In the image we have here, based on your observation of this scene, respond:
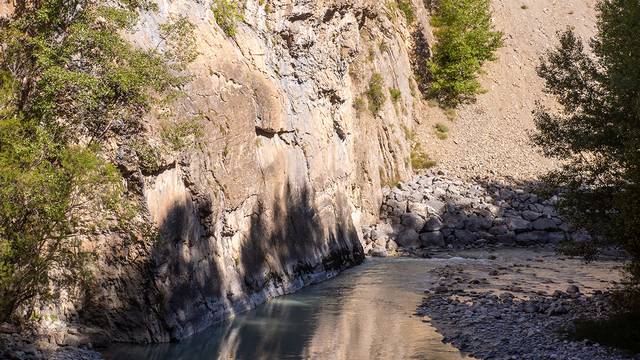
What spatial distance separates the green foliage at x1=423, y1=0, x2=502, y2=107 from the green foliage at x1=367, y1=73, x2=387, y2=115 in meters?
13.9

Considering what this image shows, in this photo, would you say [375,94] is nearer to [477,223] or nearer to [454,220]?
[454,220]

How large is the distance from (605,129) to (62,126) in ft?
53.4

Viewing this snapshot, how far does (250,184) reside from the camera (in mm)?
25812

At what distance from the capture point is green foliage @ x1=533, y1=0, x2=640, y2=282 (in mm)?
16984

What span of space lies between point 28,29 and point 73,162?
14.8 ft

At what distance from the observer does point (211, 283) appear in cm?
2228

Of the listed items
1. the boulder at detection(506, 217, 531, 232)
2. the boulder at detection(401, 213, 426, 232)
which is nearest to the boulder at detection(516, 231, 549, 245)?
the boulder at detection(506, 217, 531, 232)

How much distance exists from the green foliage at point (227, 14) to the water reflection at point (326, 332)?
37.8 feet

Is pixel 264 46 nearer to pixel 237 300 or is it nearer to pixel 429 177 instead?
pixel 237 300

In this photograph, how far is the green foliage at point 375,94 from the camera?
4697 cm

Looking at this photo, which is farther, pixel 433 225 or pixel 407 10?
pixel 407 10

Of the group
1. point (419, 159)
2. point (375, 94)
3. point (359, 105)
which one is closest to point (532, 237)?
point (419, 159)

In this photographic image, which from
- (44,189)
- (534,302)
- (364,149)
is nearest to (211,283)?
(44,189)

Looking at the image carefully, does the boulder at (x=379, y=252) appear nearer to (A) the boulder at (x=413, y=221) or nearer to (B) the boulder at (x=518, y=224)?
(A) the boulder at (x=413, y=221)
